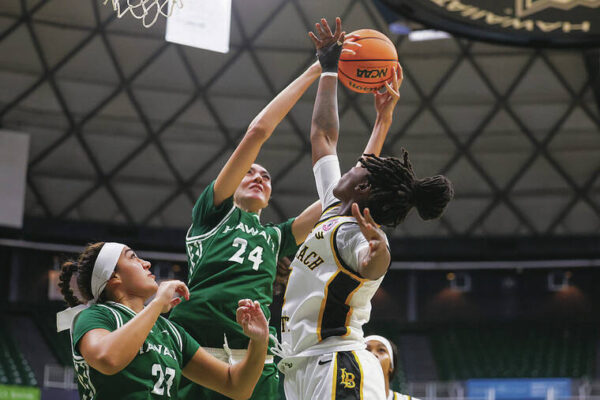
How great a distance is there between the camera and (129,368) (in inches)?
143

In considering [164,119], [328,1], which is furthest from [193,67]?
[328,1]

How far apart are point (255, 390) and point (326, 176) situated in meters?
1.40

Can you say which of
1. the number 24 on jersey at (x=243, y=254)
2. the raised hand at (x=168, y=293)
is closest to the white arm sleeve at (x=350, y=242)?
the raised hand at (x=168, y=293)

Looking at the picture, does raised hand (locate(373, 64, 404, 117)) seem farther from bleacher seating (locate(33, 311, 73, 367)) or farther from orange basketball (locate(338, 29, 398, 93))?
bleacher seating (locate(33, 311, 73, 367))

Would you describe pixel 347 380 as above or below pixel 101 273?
below

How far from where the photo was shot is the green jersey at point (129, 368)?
3594 mm

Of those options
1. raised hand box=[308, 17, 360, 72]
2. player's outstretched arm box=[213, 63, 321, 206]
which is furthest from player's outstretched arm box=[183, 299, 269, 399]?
raised hand box=[308, 17, 360, 72]

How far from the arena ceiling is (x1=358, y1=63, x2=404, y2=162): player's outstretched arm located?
1345 cm

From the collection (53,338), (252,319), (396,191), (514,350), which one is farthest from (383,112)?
(514,350)

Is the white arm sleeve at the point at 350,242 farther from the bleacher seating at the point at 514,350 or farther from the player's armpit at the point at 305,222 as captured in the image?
the bleacher seating at the point at 514,350

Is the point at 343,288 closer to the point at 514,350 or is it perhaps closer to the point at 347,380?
the point at 347,380

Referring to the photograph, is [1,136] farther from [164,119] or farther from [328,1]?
[328,1]

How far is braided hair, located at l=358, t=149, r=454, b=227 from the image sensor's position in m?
3.94

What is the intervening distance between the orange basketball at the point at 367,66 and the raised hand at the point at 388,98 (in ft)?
0.21
